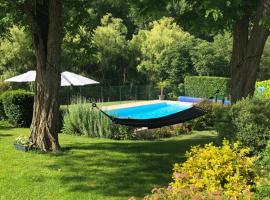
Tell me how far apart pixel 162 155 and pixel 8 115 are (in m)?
7.53

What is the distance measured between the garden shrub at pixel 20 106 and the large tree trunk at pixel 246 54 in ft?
26.1

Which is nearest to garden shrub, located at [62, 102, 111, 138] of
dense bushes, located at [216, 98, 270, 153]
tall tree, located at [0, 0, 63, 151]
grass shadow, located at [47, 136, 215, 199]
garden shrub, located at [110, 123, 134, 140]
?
garden shrub, located at [110, 123, 134, 140]

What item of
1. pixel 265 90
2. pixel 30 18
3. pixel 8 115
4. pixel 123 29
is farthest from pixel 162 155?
pixel 123 29

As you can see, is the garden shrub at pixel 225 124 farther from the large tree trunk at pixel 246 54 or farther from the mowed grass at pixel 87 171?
the large tree trunk at pixel 246 54

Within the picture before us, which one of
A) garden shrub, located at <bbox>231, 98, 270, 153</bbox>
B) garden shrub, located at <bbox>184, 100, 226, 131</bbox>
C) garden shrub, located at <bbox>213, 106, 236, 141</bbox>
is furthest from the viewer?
garden shrub, located at <bbox>184, 100, 226, 131</bbox>

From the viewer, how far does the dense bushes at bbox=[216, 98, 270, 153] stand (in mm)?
5730

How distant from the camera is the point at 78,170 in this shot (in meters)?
7.39

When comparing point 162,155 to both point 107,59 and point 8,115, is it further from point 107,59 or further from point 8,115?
point 107,59

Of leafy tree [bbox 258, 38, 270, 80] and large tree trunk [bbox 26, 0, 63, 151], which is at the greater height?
leafy tree [bbox 258, 38, 270, 80]

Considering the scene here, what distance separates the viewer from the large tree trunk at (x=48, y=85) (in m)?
8.91

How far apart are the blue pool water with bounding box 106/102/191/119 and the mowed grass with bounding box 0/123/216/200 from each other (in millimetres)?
11188

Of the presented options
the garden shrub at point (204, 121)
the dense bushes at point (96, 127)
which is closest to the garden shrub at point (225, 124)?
the dense bushes at point (96, 127)

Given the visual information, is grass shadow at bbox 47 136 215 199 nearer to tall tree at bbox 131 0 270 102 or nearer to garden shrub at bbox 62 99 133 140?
tall tree at bbox 131 0 270 102

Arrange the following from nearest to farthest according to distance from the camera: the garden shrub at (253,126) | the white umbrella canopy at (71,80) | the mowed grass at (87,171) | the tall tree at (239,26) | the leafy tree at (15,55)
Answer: the garden shrub at (253,126) → the mowed grass at (87,171) → the tall tree at (239,26) → the white umbrella canopy at (71,80) → the leafy tree at (15,55)
